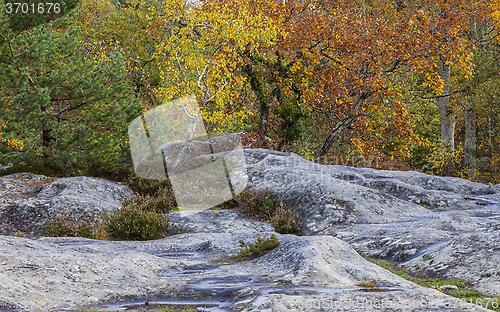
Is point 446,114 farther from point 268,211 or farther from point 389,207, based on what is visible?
point 268,211

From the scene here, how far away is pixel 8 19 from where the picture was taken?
13531 millimetres

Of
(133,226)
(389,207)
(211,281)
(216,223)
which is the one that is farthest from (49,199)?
(389,207)

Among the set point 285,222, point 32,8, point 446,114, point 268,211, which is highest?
point 32,8

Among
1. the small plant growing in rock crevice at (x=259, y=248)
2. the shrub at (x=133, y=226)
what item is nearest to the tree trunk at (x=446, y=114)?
the shrub at (x=133, y=226)

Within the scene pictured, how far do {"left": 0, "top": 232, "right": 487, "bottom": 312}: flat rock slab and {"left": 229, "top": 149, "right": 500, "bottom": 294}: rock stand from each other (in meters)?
1.47

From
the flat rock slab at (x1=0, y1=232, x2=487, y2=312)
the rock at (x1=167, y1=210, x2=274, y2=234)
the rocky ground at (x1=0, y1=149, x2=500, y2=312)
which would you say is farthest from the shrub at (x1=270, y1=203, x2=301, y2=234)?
the flat rock slab at (x1=0, y1=232, x2=487, y2=312)

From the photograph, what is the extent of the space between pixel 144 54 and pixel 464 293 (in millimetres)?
25857

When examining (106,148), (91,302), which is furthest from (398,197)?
(106,148)

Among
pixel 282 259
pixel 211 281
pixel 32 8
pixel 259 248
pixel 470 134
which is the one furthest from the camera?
pixel 470 134

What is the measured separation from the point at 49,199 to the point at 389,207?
31.8 ft

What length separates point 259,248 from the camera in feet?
20.0

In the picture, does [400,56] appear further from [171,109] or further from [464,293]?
[464,293]

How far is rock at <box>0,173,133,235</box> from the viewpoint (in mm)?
10203

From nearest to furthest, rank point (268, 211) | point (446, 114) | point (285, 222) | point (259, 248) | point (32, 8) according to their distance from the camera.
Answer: point (259, 248)
point (285, 222)
point (268, 211)
point (32, 8)
point (446, 114)
